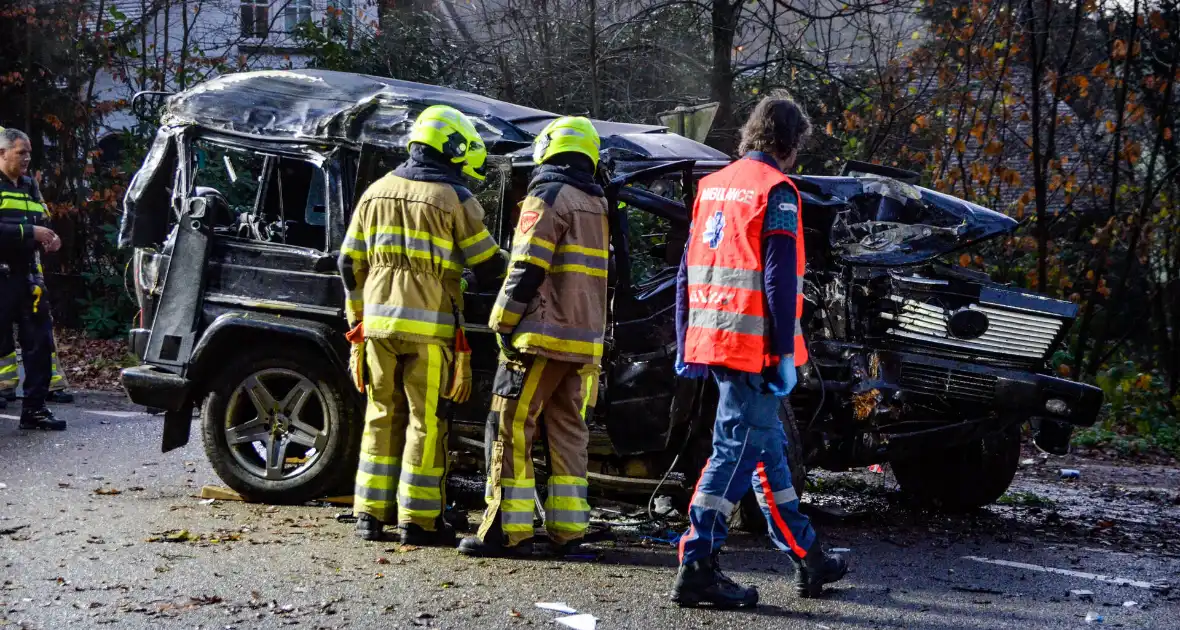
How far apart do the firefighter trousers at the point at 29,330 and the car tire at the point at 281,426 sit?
126 inches

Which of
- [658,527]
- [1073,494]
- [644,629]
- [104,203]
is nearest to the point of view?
[644,629]

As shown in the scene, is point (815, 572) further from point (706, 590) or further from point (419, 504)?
point (419, 504)

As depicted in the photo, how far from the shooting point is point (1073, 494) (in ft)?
25.9

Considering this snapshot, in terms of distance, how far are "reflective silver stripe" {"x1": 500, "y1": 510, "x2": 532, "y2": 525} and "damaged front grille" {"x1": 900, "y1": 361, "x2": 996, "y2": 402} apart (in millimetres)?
1991

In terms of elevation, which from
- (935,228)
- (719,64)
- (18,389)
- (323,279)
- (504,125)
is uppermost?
(719,64)

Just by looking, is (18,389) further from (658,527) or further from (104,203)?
(658,527)

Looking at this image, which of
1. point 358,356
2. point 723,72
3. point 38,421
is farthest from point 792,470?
point 723,72

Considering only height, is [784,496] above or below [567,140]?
below

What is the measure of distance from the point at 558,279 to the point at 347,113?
1687 mm

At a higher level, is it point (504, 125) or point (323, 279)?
point (504, 125)

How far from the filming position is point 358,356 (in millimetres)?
5855

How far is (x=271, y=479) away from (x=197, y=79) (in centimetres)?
1093

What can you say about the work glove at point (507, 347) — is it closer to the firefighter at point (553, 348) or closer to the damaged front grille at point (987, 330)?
the firefighter at point (553, 348)

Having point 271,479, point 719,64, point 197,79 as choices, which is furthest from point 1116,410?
point 197,79
